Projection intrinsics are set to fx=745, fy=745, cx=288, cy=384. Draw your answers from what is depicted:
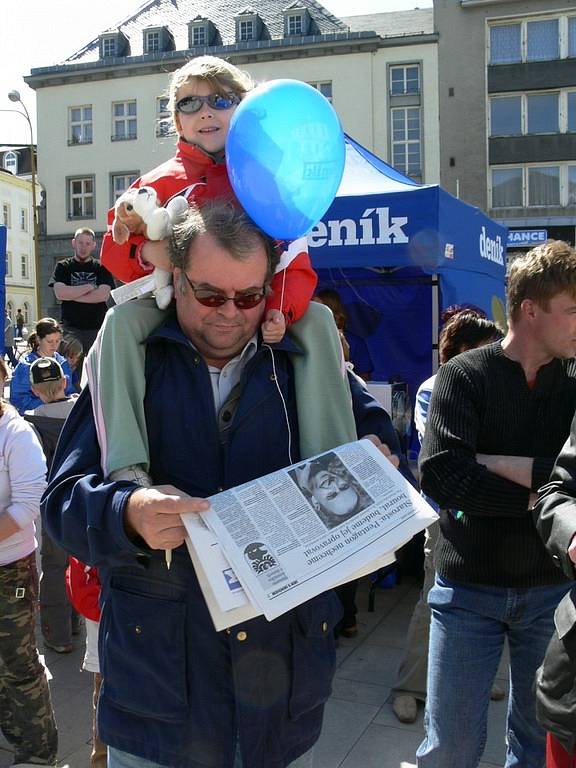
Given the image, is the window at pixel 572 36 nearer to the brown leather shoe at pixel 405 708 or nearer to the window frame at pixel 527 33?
the window frame at pixel 527 33

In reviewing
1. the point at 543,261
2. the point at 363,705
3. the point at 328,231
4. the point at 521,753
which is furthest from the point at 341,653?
the point at 328,231

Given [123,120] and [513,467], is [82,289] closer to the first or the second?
[513,467]

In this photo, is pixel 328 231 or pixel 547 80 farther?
pixel 547 80

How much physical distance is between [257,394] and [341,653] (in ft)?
10.4

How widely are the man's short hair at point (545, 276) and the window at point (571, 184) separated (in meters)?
31.4

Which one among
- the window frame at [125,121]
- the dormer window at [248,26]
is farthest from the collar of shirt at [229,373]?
the dormer window at [248,26]

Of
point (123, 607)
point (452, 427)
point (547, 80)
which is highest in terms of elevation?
point (547, 80)

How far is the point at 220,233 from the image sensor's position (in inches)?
66.6

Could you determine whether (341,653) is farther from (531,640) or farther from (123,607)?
(123,607)

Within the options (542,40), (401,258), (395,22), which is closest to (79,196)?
(395,22)

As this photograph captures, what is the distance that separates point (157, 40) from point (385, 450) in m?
A: 34.5

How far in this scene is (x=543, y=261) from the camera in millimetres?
2375

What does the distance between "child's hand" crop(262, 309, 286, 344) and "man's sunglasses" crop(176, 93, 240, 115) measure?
0.77 metres

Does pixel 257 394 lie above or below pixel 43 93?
below
